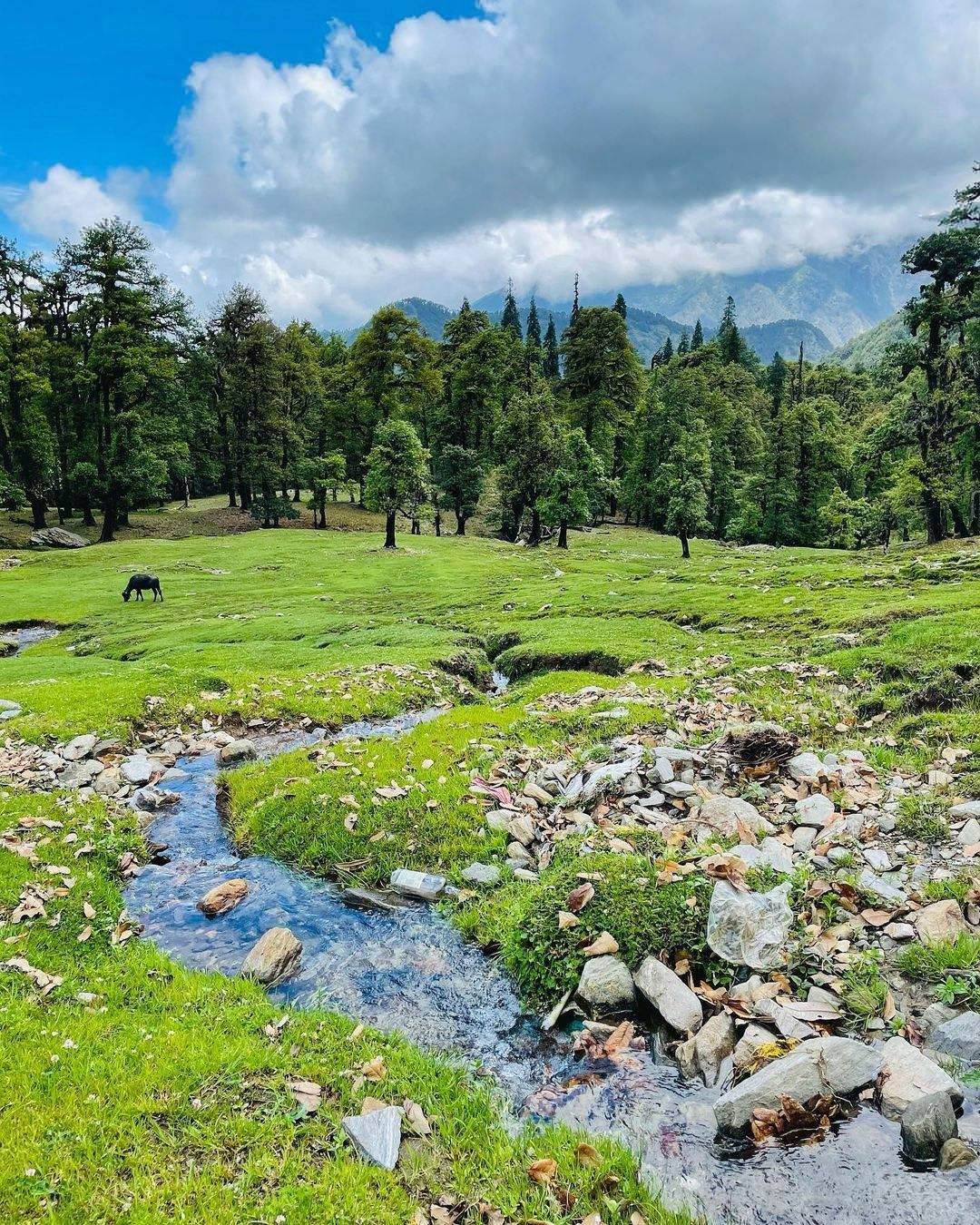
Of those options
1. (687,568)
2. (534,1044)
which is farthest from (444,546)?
A: (534,1044)

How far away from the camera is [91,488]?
6706 cm

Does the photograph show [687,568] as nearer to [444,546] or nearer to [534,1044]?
[444,546]

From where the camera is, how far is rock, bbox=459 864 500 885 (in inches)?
394

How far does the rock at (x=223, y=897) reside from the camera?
382 inches

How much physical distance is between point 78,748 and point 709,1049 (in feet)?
50.4

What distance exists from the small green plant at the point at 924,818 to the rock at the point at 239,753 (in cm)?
1374

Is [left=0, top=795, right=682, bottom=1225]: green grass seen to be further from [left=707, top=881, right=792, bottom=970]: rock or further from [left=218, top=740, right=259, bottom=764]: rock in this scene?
[left=218, top=740, right=259, bottom=764]: rock

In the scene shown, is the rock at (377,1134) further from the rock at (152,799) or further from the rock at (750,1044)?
the rock at (152,799)

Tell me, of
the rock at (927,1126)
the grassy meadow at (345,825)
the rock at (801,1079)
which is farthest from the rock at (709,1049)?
the rock at (927,1126)

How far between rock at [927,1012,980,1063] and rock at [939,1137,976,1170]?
3.28 ft

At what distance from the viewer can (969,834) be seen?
862 cm

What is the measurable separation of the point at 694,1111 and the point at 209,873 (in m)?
8.23

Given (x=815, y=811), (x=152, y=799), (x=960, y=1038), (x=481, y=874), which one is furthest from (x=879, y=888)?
(x=152, y=799)

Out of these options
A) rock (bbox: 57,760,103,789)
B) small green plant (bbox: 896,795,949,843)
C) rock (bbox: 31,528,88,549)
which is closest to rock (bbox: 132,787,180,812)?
rock (bbox: 57,760,103,789)
